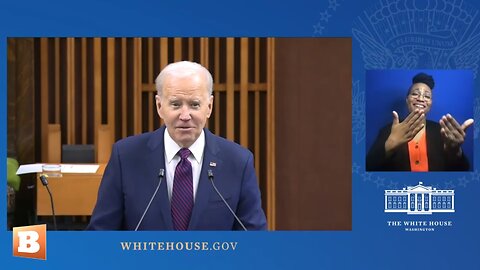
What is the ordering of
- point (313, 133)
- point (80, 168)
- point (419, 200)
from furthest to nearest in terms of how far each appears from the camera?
A: point (80, 168) < point (313, 133) < point (419, 200)

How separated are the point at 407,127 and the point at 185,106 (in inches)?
34.7

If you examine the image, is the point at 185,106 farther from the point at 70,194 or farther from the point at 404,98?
the point at 70,194

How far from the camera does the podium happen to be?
342 centimetres

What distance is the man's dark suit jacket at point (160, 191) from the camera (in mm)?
2480

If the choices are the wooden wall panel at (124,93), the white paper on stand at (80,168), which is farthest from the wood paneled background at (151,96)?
the white paper on stand at (80,168)

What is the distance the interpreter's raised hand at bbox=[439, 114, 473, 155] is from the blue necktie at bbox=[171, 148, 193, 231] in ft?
3.33

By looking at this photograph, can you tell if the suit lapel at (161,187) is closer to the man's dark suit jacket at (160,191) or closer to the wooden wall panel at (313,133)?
the man's dark suit jacket at (160,191)

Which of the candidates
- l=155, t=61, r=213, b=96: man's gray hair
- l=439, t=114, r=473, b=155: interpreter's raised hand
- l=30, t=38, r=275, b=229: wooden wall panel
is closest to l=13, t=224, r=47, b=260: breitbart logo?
l=155, t=61, r=213, b=96: man's gray hair

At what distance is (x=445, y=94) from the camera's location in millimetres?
2562

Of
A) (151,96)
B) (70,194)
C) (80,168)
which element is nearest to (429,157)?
(70,194)

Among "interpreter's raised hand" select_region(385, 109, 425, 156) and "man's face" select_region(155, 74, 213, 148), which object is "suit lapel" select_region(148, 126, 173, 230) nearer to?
"man's face" select_region(155, 74, 213, 148)

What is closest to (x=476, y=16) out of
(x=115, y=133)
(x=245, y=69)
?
(x=245, y=69)

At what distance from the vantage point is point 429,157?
256 centimetres

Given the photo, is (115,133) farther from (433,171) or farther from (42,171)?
(433,171)
